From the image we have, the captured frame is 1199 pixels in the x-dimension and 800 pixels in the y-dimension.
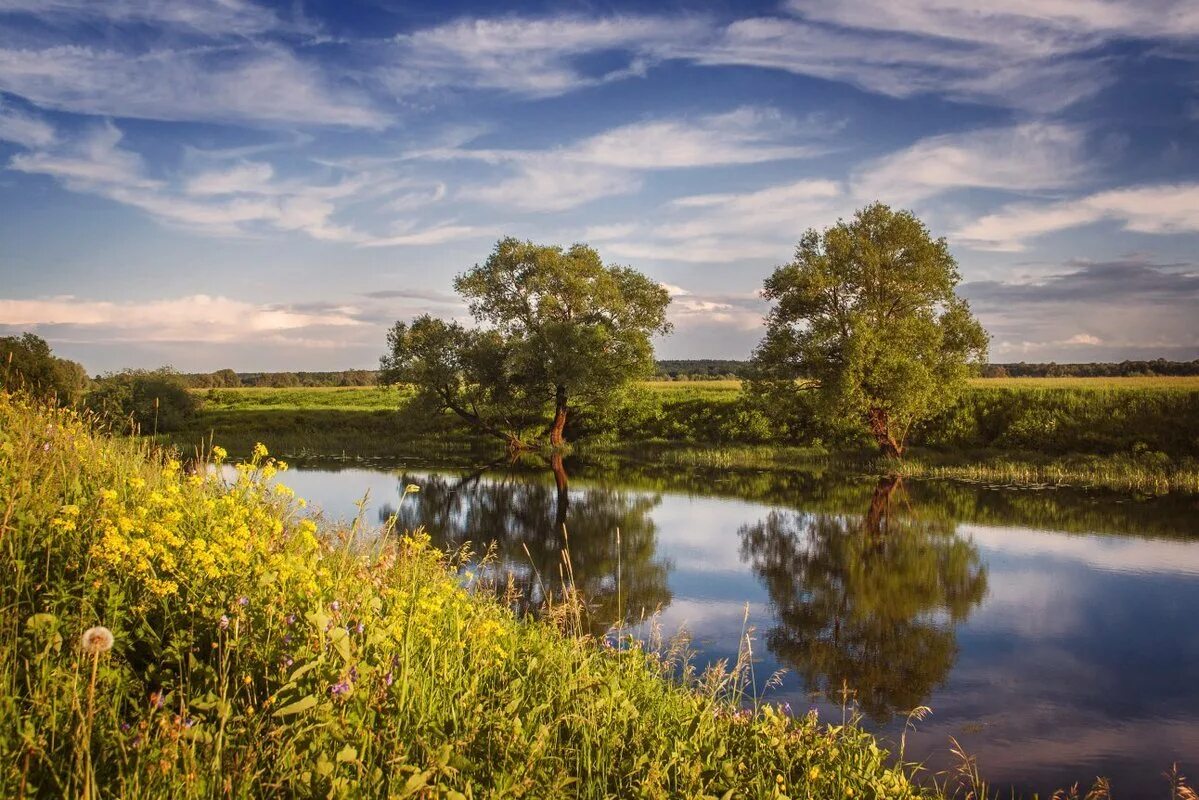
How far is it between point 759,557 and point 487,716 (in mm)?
12332

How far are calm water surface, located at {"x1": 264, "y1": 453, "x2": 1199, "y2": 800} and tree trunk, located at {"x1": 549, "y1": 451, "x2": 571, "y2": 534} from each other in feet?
0.58

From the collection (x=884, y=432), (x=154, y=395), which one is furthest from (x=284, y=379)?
(x=884, y=432)

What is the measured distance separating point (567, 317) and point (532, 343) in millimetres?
3143

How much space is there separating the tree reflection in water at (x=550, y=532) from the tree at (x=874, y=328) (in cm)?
943

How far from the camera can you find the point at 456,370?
3888cm

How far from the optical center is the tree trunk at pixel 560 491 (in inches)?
754

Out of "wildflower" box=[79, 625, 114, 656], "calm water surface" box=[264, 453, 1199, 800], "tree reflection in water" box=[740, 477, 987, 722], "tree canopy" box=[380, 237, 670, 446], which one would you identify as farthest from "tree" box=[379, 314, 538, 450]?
"wildflower" box=[79, 625, 114, 656]

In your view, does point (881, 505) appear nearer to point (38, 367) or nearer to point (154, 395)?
point (38, 367)

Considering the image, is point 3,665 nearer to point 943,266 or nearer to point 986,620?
point 986,620

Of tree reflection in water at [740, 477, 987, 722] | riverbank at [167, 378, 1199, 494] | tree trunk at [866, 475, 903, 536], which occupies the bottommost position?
tree reflection in water at [740, 477, 987, 722]

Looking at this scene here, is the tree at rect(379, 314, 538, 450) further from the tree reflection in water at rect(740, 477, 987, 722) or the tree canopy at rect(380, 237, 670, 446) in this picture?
the tree reflection in water at rect(740, 477, 987, 722)

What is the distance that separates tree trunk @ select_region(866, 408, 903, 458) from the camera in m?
30.3

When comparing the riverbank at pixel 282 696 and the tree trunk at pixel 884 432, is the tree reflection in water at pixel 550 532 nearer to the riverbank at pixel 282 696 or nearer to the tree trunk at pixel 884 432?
the riverbank at pixel 282 696

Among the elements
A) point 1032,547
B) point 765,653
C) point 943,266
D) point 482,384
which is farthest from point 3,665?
point 482,384
